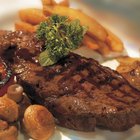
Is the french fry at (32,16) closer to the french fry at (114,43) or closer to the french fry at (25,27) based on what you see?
the french fry at (25,27)

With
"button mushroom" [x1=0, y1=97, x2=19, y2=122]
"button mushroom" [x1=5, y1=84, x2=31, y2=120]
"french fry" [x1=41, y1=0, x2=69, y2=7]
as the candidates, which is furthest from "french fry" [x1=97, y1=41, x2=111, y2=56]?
"button mushroom" [x1=0, y1=97, x2=19, y2=122]

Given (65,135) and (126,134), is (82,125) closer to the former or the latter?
(65,135)

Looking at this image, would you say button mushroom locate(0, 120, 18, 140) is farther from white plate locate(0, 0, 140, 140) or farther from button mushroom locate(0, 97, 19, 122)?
white plate locate(0, 0, 140, 140)

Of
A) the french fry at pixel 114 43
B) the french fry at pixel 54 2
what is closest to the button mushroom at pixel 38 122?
the french fry at pixel 114 43

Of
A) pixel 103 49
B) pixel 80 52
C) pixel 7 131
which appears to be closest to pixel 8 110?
pixel 7 131

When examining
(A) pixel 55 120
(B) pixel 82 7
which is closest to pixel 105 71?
(A) pixel 55 120

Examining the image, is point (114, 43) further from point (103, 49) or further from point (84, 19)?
point (84, 19)
